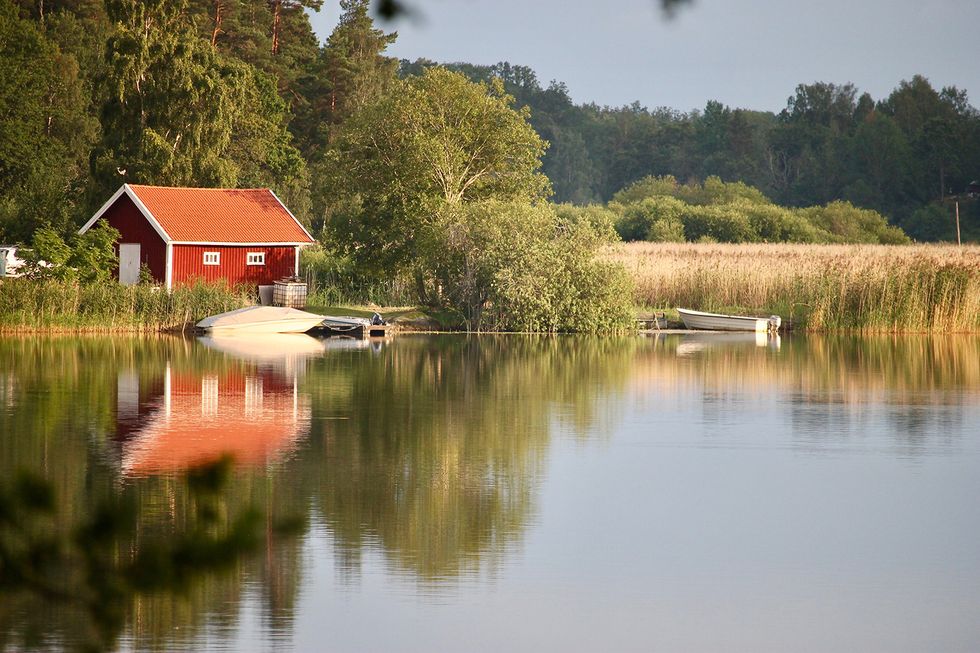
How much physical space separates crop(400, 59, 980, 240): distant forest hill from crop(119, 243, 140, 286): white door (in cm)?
5172

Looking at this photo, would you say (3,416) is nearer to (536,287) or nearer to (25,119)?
(536,287)

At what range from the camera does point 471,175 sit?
148ft

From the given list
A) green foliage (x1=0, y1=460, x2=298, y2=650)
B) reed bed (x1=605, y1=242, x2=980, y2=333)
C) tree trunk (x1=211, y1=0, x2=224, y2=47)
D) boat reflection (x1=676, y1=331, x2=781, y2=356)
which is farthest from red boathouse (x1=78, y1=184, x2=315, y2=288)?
green foliage (x1=0, y1=460, x2=298, y2=650)

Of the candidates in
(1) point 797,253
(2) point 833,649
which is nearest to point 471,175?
(1) point 797,253

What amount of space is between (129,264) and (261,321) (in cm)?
652

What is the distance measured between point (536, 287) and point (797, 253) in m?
17.9

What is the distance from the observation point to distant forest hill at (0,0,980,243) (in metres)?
49.6

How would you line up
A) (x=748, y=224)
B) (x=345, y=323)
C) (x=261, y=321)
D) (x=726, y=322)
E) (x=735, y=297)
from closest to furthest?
(x=261, y=321), (x=345, y=323), (x=726, y=322), (x=735, y=297), (x=748, y=224)

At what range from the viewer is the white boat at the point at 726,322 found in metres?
40.9

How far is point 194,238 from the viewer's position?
136 ft

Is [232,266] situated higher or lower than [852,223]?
lower

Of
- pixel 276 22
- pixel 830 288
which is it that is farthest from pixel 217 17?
pixel 830 288

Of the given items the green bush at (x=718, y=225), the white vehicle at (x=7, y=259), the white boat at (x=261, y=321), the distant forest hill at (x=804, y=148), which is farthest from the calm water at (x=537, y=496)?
the distant forest hill at (x=804, y=148)

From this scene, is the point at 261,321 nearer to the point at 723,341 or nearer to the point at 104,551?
the point at 723,341
